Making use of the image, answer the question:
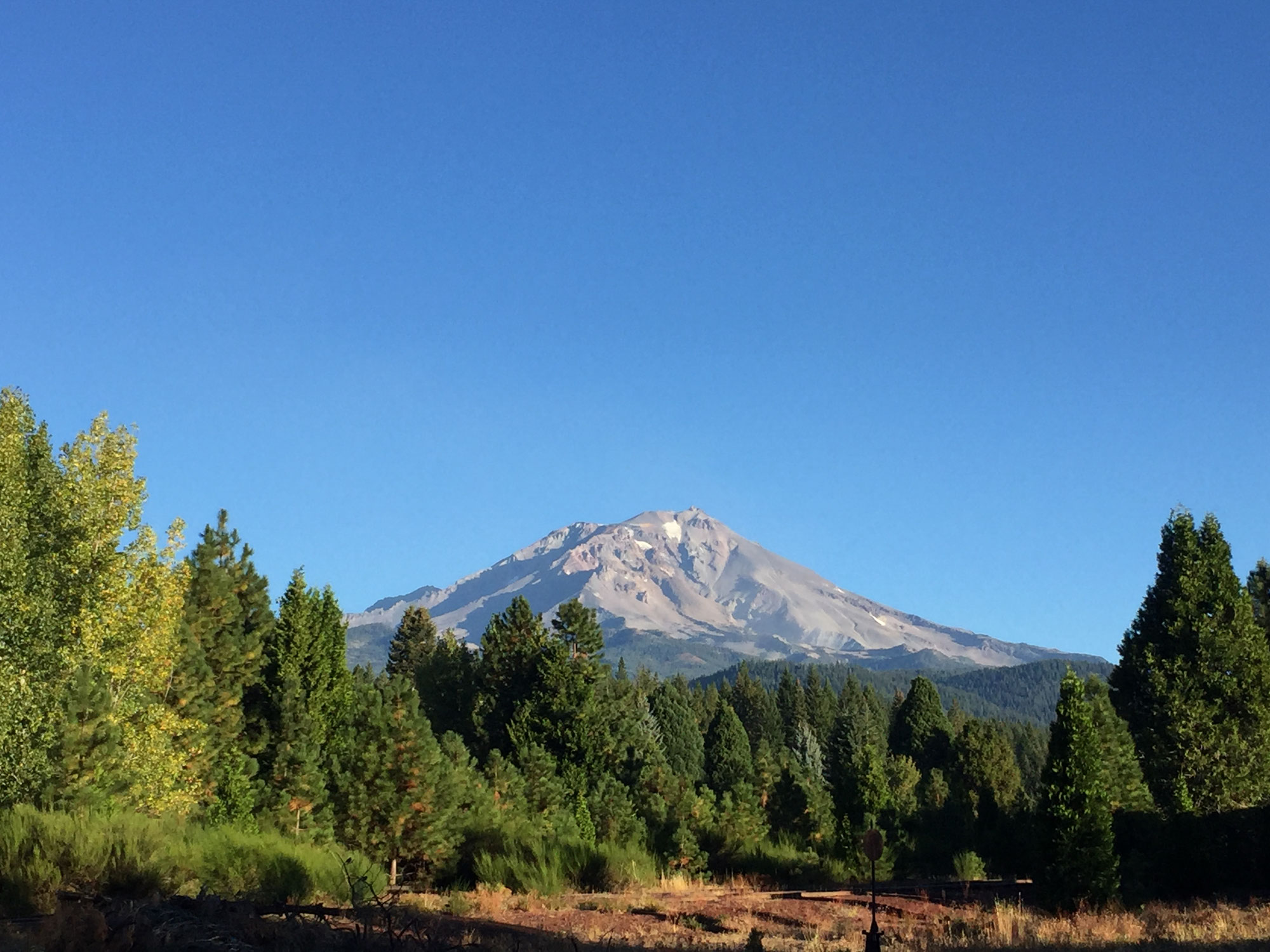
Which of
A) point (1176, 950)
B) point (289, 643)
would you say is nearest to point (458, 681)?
point (289, 643)

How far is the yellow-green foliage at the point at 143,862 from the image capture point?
1606 centimetres

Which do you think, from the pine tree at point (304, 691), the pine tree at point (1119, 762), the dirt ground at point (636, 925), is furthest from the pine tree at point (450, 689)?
the dirt ground at point (636, 925)

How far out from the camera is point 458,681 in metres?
66.6

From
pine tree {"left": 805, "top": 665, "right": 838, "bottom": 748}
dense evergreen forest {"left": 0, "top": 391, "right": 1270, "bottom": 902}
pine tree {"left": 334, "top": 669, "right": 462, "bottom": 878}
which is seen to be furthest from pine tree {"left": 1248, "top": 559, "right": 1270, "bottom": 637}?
pine tree {"left": 805, "top": 665, "right": 838, "bottom": 748}

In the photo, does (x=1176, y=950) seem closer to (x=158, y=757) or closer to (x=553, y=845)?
(x=553, y=845)

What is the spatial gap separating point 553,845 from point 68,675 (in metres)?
14.2

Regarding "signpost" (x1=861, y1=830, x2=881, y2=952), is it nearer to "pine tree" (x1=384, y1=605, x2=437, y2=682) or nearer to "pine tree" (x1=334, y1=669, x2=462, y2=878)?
"pine tree" (x1=334, y1=669, x2=462, y2=878)

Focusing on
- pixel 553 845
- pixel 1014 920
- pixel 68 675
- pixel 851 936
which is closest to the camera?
pixel 851 936

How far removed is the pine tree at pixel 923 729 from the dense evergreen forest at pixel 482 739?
16.5 meters

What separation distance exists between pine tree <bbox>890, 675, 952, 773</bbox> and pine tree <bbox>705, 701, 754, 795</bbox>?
44.3 ft

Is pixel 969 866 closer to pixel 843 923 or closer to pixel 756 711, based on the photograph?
pixel 843 923

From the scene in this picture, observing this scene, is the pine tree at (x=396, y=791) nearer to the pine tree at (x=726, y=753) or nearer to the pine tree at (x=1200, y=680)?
the pine tree at (x=1200, y=680)

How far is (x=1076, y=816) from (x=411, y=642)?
7186cm

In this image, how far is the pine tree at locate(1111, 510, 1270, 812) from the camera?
37531 millimetres
